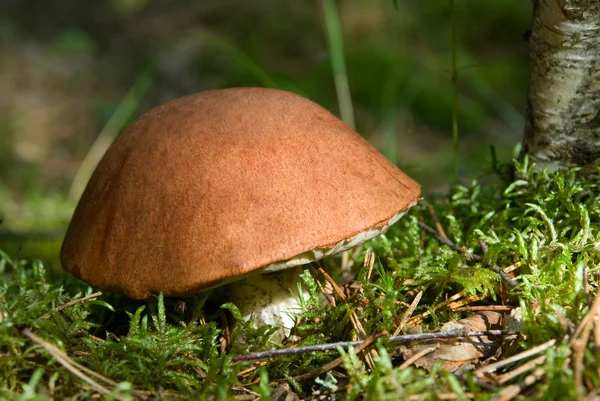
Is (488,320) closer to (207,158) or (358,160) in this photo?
(358,160)

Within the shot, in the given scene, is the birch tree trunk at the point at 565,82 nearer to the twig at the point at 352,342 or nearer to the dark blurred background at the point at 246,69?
the twig at the point at 352,342

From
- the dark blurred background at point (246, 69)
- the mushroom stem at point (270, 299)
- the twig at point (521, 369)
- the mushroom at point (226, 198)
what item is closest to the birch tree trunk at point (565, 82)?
the mushroom at point (226, 198)

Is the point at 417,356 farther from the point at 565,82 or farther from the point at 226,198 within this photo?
the point at 565,82

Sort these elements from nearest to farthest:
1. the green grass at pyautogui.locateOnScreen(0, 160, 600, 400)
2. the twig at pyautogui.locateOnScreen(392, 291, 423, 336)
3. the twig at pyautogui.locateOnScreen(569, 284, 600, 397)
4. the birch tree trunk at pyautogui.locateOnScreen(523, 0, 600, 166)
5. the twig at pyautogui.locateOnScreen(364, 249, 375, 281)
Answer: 1. the twig at pyautogui.locateOnScreen(569, 284, 600, 397)
2. the green grass at pyautogui.locateOnScreen(0, 160, 600, 400)
3. the twig at pyautogui.locateOnScreen(392, 291, 423, 336)
4. the birch tree trunk at pyautogui.locateOnScreen(523, 0, 600, 166)
5. the twig at pyautogui.locateOnScreen(364, 249, 375, 281)

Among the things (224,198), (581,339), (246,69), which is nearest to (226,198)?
(224,198)

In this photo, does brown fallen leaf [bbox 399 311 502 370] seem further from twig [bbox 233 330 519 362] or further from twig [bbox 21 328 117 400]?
twig [bbox 21 328 117 400]

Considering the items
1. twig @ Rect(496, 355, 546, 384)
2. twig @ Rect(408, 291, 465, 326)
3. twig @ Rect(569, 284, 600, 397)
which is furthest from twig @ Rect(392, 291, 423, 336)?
twig @ Rect(569, 284, 600, 397)
